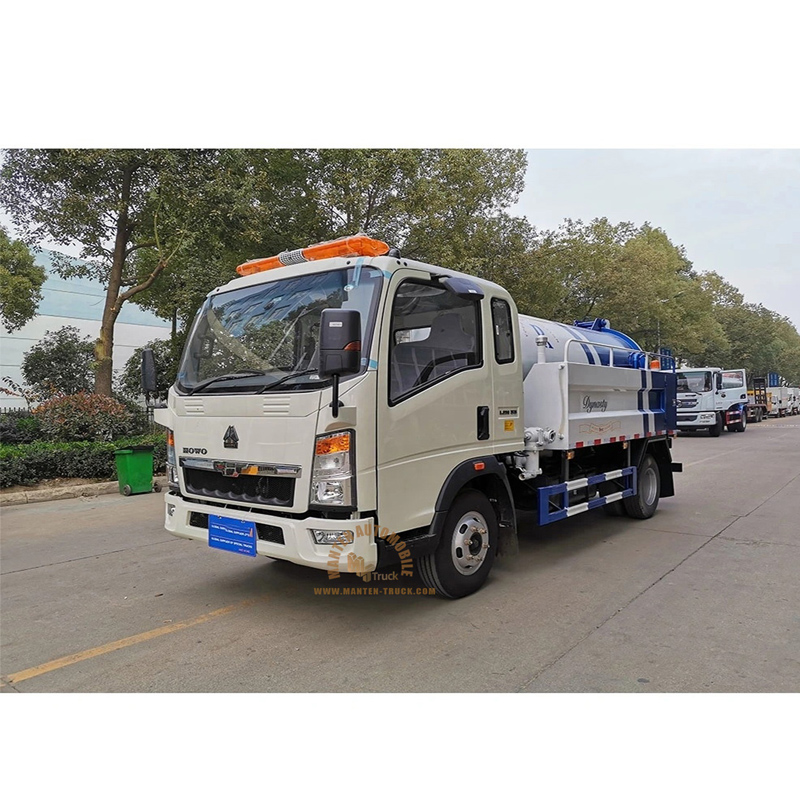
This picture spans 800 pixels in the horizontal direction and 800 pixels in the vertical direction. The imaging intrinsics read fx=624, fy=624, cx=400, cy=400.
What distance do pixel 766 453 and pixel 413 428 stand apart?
48.0ft

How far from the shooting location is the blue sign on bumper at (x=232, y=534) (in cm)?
399

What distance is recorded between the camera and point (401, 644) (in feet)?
12.7

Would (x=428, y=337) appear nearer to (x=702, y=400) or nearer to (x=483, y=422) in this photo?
(x=483, y=422)

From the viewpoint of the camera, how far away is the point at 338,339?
11.3 ft

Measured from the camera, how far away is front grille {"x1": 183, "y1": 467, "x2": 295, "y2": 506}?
3.92 metres

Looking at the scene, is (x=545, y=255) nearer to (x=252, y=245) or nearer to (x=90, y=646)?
(x=252, y=245)

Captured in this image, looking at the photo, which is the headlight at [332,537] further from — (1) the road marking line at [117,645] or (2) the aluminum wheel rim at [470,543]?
(1) the road marking line at [117,645]

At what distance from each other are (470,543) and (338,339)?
2007 millimetres

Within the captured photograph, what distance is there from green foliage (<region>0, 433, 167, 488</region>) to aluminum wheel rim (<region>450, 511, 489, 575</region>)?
24.8 feet

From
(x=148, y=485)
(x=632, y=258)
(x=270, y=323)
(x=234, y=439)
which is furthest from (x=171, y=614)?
(x=632, y=258)

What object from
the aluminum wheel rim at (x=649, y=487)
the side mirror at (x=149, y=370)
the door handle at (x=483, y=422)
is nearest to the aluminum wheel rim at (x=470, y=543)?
the door handle at (x=483, y=422)

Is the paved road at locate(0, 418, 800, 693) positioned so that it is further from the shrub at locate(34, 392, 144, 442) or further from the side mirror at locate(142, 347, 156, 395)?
the shrub at locate(34, 392, 144, 442)

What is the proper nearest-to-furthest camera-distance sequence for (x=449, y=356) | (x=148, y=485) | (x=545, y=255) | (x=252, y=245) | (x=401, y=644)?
(x=401, y=644), (x=449, y=356), (x=148, y=485), (x=252, y=245), (x=545, y=255)

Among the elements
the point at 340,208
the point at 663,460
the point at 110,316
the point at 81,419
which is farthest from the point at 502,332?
the point at 110,316
